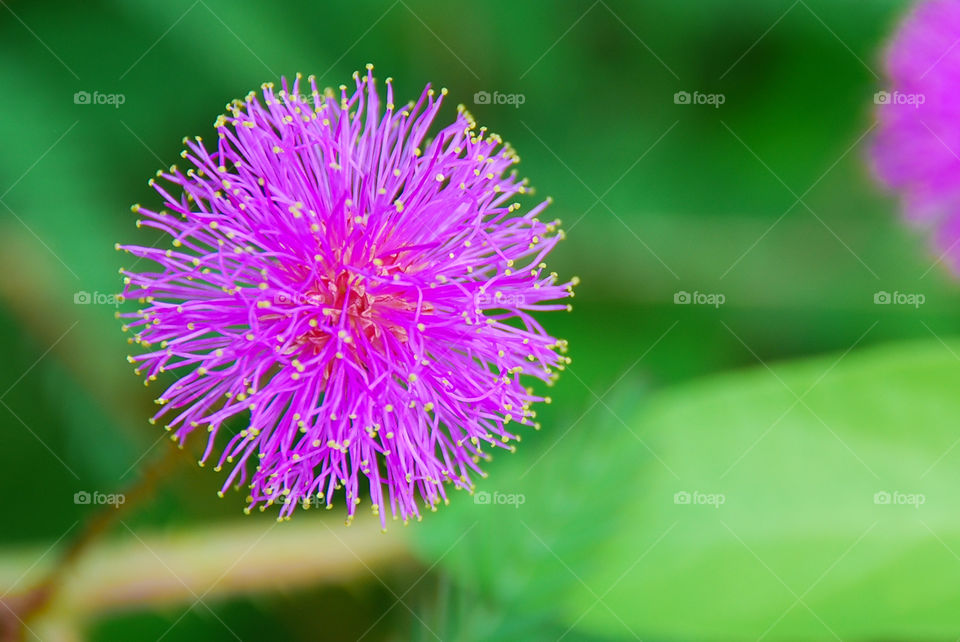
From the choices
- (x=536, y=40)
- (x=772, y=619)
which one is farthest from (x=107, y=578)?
(x=536, y=40)

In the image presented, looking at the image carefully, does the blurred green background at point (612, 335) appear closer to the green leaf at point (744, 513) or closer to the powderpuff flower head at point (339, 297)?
the green leaf at point (744, 513)

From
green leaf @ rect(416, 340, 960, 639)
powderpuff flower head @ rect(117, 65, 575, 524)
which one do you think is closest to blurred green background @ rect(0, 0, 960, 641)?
green leaf @ rect(416, 340, 960, 639)

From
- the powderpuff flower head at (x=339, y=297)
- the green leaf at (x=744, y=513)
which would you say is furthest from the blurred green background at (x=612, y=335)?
the powderpuff flower head at (x=339, y=297)

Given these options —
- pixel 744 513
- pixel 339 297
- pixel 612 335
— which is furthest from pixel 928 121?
pixel 339 297

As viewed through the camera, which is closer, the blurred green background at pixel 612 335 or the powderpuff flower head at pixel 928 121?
the blurred green background at pixel 612 335

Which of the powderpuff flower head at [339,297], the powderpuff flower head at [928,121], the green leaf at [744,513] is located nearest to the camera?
the powderpuff flower head at [339,297]

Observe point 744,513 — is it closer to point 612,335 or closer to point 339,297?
point 612,335

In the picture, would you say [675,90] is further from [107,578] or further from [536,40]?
[107,578]

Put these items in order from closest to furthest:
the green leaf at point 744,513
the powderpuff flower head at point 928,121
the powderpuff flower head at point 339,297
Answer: the powderpuff flower head at point 339,297 → the green leaf at point 744,513 → the powderpuff flower head at point 928,121

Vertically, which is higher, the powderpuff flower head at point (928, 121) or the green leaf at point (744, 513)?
the powderpuff flower head at point (928, 121)
